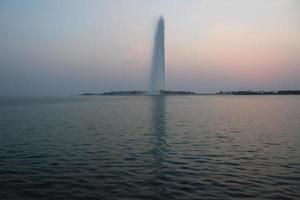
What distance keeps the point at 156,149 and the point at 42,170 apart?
324 inches

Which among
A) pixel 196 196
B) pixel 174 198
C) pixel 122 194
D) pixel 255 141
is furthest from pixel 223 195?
pixel 255 141

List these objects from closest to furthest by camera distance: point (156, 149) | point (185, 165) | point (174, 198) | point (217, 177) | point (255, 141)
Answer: point (174, 198) < point (217, 177) < point (185, 165) < point (156, 149) < point (255, 141)

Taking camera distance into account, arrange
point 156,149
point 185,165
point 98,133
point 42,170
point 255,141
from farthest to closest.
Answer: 1. point 98,133
2. point 255,141
3. point 156,149
4. point 185,165
5. point 42,170

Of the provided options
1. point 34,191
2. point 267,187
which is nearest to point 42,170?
point 34,191

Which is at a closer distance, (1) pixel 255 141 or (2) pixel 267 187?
(2) pixel 267 187

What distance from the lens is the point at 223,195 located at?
472 inches

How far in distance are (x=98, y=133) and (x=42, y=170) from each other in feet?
46.7

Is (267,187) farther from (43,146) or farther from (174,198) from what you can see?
(43,146)

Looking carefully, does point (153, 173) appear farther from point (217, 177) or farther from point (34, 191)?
point (34, 191)

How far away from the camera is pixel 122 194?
39.8 feet

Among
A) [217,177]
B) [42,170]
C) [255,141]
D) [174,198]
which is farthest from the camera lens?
[255,141]

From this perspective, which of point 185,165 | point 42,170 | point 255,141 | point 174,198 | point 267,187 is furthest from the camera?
point 255,141

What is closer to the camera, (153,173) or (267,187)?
(267,187)

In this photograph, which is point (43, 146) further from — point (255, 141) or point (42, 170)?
point (255, 141)
